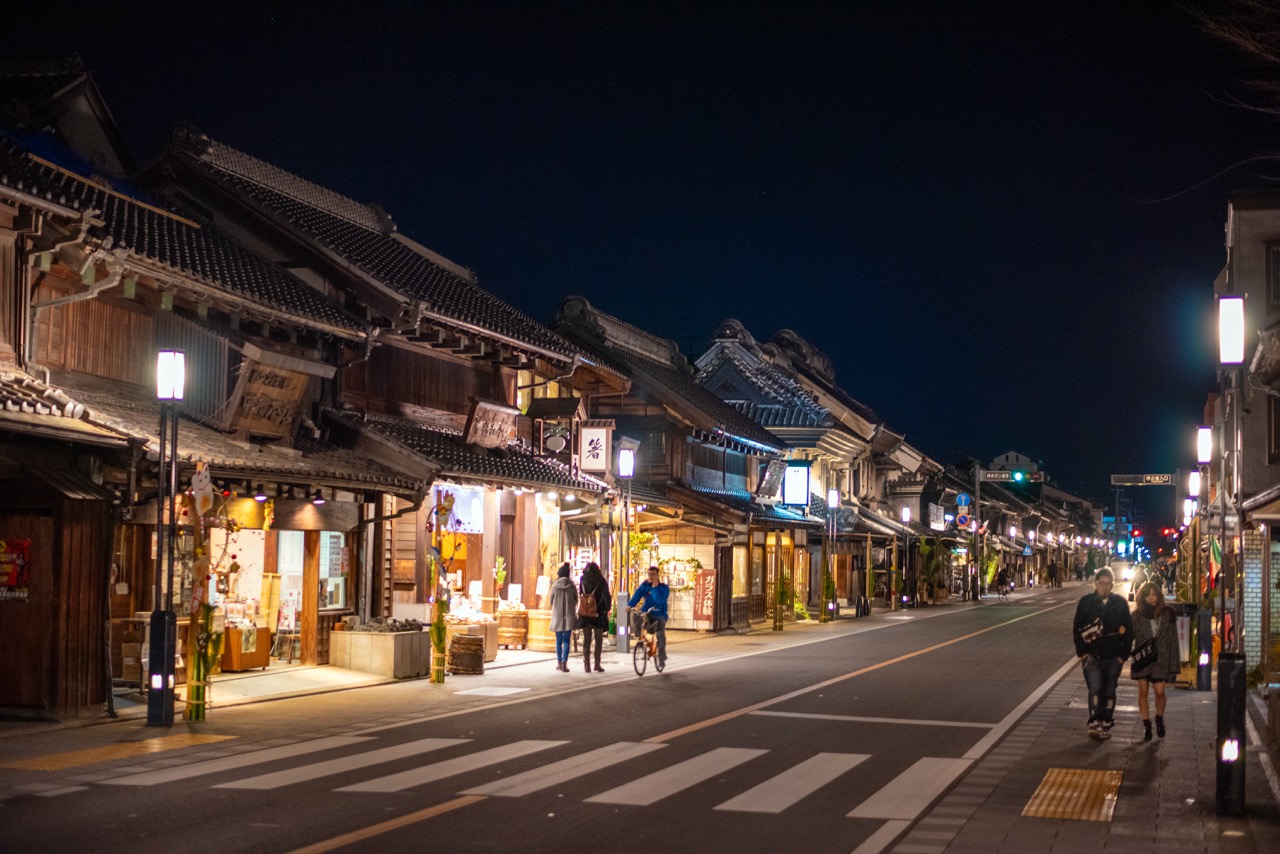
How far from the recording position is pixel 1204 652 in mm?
22078

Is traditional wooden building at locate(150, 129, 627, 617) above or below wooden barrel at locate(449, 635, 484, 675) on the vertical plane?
above

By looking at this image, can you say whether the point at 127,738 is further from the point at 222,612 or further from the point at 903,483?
the point at 903,483

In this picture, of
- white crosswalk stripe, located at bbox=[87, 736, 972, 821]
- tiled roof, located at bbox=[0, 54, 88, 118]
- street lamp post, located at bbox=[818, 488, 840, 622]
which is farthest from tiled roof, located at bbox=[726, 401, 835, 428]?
white crosswalk stripe, located at bbox=[87, 736, 972, 821]

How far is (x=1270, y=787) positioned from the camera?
41.0 feet

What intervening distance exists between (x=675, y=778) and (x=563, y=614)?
12412 mm

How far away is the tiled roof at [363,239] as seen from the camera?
25.9 metres

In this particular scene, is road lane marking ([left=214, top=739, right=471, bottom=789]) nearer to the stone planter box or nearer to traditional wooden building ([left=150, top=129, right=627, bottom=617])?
the stone planter box

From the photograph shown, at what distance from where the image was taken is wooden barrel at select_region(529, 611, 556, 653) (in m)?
29.4

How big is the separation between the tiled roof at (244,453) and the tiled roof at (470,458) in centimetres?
99

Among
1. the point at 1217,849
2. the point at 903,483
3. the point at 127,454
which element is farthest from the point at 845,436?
the point at 1217,849

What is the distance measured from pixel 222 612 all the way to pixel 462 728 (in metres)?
6.74

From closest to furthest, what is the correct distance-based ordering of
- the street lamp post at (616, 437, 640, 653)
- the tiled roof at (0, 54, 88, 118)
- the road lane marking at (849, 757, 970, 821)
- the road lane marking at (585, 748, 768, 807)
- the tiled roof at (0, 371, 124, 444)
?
the road lane marking at (849, 757, 970, 821) → the road lane marking at (585, 748, 768, 807) → the tiled roof at (0, 371, 124, 444) → the tiled roof at (0, 54, 88, 118) → the street lamp post at (616, 437, 640, 653)

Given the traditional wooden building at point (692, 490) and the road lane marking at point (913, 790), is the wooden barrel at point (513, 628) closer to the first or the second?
the traditional wooden building at point (692, 490)

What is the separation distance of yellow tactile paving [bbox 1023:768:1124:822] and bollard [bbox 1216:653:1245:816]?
92cm
